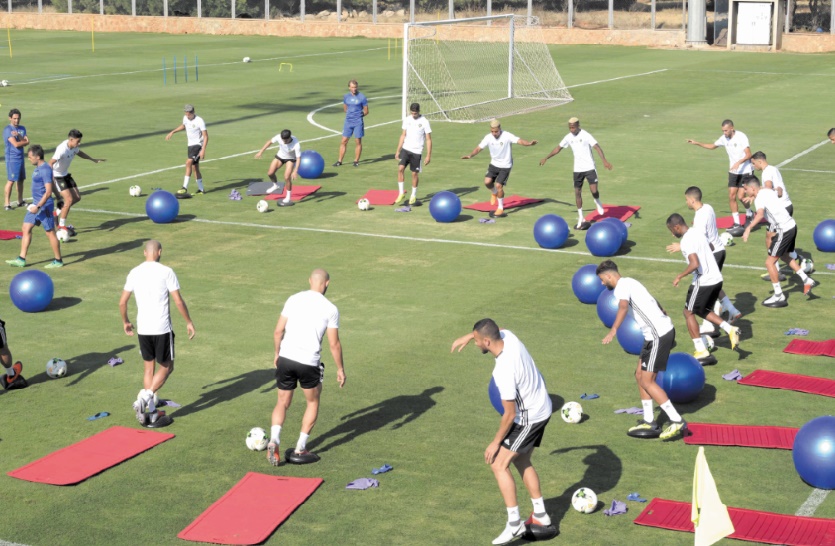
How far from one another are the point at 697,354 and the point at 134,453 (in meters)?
7.56

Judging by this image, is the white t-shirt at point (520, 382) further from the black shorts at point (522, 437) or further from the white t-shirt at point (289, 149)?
the white t-shirt at point (289, 149)

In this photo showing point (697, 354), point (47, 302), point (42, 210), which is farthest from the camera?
point (42, 210)

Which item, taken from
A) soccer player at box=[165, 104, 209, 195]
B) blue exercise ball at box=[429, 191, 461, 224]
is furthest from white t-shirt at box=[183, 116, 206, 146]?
blue exercise ball at box=[429, 191, 461, 224]

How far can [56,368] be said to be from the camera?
48.2 ft

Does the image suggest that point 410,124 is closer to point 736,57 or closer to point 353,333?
point 353,333

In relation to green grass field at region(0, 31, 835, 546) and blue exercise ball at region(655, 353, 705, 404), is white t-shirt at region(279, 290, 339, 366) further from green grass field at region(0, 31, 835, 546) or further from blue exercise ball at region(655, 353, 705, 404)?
blue exercise ball at region(655, 353, 705, 404)

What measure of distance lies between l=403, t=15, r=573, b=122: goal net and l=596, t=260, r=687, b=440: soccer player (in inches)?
931

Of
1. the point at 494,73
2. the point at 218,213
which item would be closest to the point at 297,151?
the point at 218,213

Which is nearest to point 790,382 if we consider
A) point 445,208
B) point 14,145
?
point 445,208

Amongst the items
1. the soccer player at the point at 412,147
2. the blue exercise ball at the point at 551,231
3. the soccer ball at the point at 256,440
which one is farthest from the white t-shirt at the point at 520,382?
the soccer player at the point at 412,147

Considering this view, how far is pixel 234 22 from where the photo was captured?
81000 mm

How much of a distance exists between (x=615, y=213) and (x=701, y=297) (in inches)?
363

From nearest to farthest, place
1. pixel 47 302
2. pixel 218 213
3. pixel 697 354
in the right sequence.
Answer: pixel 697 354, pixel 47 302, pixel 218 213

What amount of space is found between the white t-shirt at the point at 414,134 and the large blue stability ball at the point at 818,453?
15.4 meters
